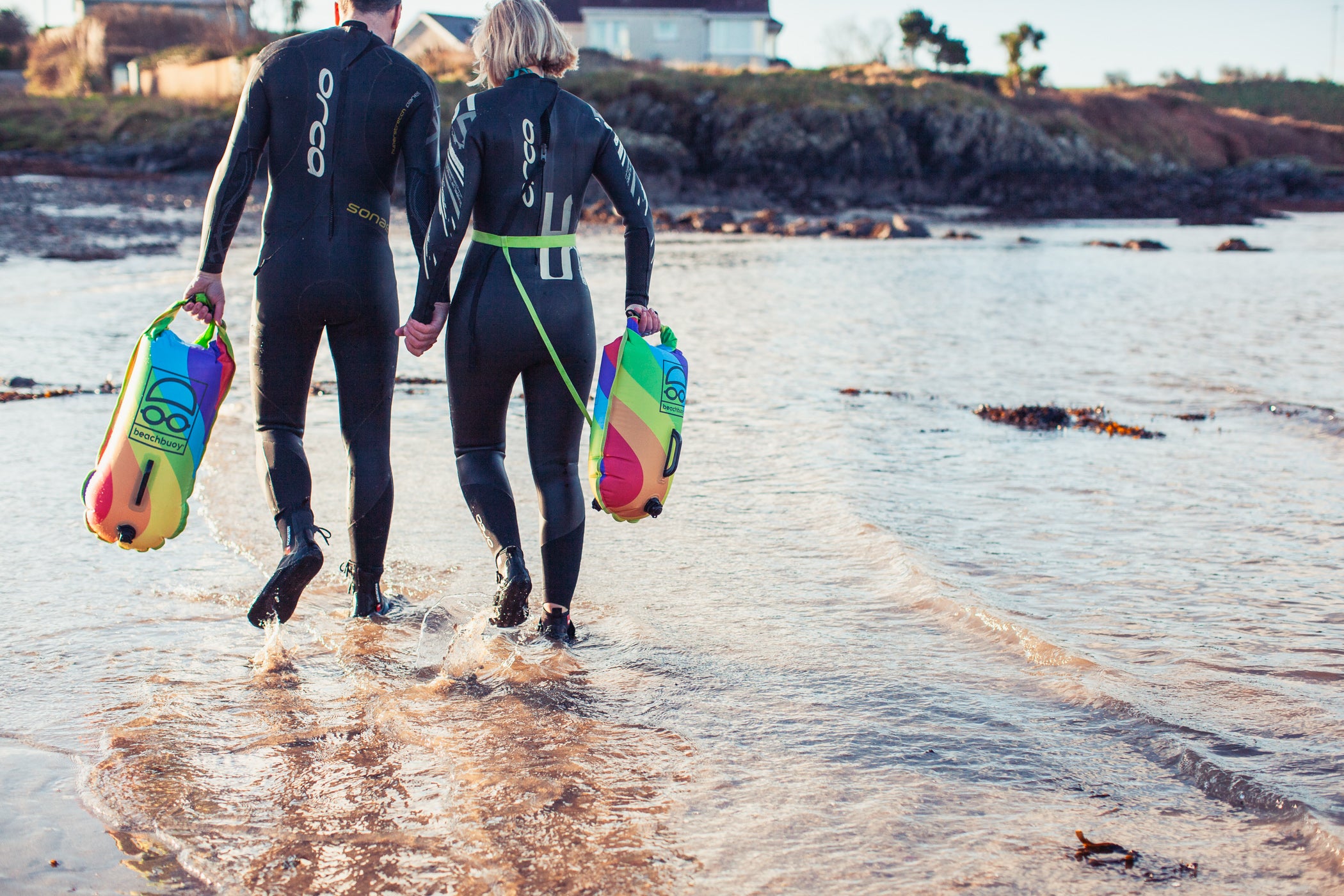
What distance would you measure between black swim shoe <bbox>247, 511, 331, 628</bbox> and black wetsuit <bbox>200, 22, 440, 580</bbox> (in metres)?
0.19

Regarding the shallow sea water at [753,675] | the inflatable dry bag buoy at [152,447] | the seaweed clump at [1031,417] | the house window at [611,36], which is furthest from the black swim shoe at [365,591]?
the house window at [611,36]

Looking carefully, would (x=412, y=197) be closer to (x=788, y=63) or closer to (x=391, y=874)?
(x=391, y=874)

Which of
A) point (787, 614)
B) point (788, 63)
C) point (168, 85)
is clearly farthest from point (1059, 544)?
point (788, 63)

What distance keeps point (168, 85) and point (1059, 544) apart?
162ft

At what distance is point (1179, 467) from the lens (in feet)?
21.5

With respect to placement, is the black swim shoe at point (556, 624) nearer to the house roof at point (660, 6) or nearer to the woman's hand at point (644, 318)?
the woman's hand at point (644, 318)

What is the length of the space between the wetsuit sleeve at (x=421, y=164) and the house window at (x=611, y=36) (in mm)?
55848

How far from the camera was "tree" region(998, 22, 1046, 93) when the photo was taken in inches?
2219

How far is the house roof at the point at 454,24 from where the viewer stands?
5350cm

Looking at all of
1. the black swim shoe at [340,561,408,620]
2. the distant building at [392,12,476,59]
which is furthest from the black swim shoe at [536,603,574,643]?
the distant building at [392,12,476,59]

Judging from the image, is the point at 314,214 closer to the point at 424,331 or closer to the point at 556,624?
the point at 424,331

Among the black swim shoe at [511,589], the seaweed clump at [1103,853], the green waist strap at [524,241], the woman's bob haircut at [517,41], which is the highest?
the woman's bob haircut at [517,41]

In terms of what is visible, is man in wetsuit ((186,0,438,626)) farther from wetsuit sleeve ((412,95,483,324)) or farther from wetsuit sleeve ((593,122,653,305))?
wetsuit sleeve ((593,122,653,305))

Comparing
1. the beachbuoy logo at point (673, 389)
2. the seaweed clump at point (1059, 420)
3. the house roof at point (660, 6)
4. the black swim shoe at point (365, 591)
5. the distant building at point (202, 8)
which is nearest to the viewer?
the beachbuoy logo at point (673, 389)
